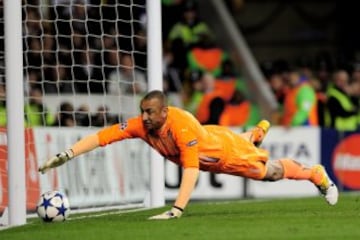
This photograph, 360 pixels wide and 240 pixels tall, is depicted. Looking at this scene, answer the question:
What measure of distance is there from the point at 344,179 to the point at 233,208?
6.29 meters

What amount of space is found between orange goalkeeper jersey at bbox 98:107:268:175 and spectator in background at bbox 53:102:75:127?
4.33 m

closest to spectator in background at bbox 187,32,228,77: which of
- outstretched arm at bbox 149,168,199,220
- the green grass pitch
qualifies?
the green grass pitch

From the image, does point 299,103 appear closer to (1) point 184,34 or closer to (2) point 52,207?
(1) point 184,34

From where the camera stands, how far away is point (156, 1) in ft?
46.3

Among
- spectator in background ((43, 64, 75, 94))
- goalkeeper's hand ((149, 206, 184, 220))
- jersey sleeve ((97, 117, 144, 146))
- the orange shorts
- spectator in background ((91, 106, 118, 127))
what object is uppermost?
spectator in background ((43, 64, 75, 94))

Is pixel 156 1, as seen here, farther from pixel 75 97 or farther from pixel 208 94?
pixel 208 94

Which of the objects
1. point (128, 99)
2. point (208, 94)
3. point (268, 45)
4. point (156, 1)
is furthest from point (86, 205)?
point (268, 45)

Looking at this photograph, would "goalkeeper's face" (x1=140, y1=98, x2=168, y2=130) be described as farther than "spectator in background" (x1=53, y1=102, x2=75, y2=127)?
No

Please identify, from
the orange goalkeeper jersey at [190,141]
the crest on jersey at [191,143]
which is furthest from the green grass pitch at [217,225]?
the crest on jersey at [191,143]

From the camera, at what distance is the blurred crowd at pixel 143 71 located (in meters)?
15.0

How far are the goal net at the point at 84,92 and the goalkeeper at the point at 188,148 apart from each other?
8.12ft

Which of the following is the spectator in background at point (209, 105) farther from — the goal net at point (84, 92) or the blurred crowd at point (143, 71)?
the goal net at point (84, 92)

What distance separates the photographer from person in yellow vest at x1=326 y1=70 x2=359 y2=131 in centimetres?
1969

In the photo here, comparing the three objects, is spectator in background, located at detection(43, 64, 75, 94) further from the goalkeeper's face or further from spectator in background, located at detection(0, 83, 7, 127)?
the goalkeeper's face
